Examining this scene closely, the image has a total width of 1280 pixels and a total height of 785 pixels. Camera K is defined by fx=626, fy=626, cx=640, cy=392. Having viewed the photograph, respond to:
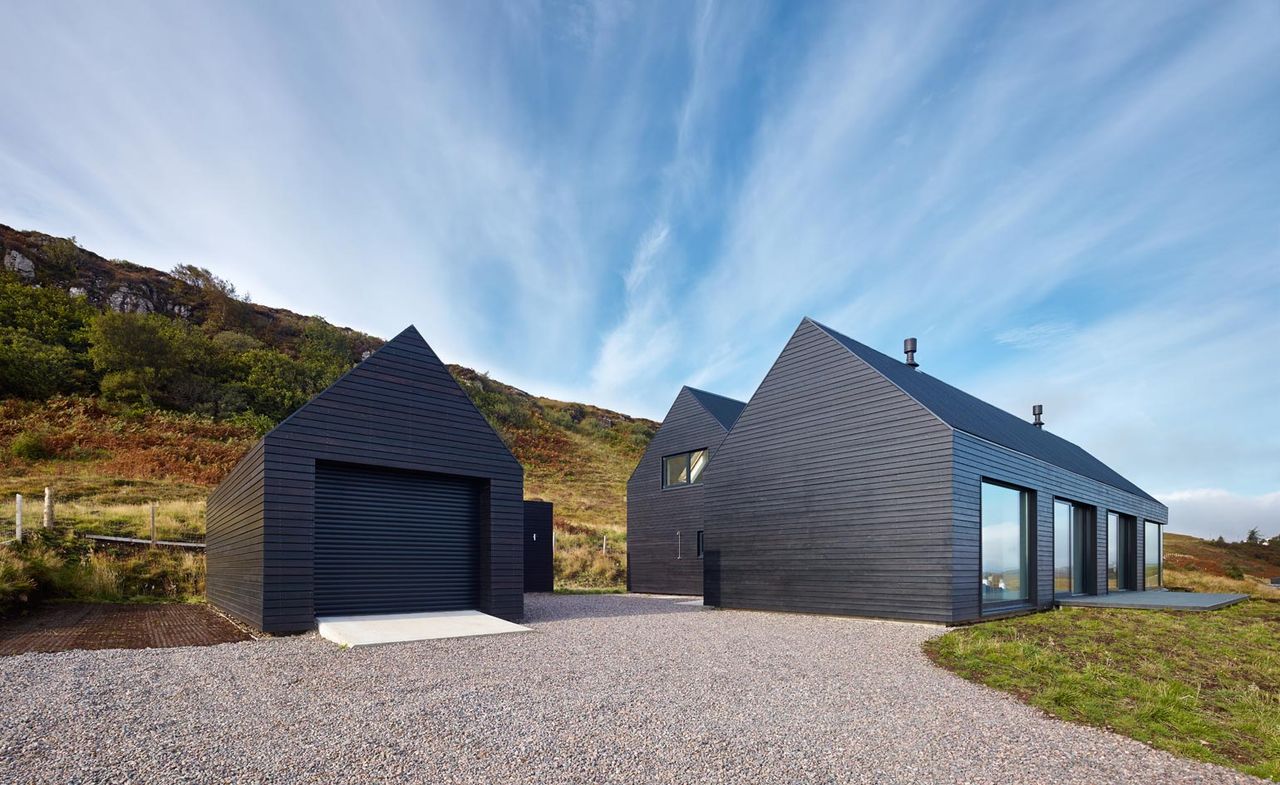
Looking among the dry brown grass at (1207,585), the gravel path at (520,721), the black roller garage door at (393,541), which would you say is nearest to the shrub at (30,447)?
the black roller garage door at (393,541)

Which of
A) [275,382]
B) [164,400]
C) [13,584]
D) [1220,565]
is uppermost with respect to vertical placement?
[275,382]

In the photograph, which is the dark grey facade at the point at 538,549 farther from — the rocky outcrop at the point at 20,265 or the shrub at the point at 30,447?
the rocky outcrop at the point at 20,265

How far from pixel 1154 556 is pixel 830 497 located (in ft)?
49.3

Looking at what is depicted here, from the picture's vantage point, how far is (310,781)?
3.36 m

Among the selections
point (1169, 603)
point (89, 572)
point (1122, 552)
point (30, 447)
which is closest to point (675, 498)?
point (1169, 603)

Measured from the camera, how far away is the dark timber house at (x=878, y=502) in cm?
1045

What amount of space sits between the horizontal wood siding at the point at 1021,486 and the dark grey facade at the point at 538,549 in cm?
1069

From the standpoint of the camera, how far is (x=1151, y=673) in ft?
21.2

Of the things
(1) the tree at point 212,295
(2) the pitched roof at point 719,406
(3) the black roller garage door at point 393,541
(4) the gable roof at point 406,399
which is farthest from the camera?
(1) the tree at point 212,295

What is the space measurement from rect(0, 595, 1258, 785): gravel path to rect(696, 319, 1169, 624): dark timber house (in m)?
3.75

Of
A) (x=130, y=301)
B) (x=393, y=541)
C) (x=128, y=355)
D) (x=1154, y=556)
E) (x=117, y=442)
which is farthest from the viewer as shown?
(x=130, y=301)

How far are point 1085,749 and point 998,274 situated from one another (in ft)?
37.4

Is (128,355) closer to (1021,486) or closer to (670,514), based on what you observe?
(670,514)

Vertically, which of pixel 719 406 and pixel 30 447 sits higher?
pixel 719 406
